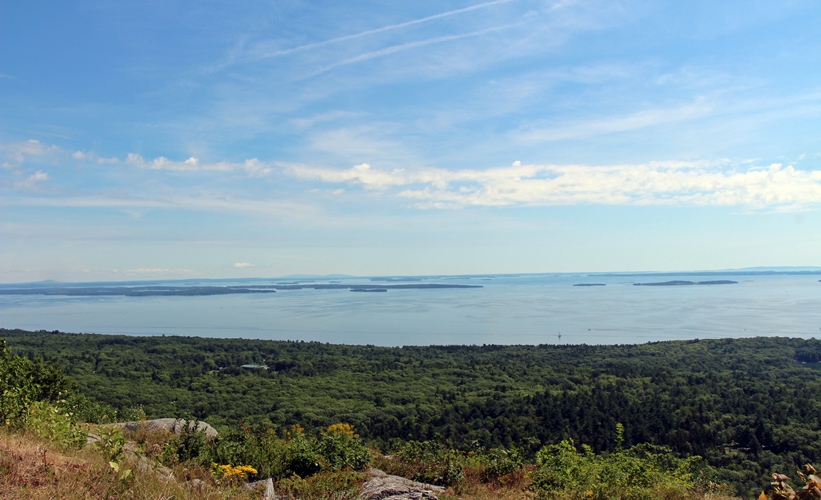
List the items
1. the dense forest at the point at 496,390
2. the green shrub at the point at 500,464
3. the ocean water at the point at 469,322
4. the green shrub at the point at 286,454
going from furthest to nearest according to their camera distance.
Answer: the ocean water at the point at 469,322, the dense forest at the point at 496,390, the green shrub at the point at 500,464, the green shrub at the point at 286,454

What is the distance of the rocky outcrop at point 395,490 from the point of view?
5.54 metres

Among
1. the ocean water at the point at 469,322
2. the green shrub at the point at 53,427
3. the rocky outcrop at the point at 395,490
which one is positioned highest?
the green shrub at the point at 53,427

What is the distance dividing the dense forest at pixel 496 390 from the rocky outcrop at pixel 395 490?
311 centimetres

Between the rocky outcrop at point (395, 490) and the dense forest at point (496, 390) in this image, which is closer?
the rocky outcrop at point (395, 490)

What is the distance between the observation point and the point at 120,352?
4553 cm

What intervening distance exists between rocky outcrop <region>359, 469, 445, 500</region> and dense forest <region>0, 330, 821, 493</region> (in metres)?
3.11

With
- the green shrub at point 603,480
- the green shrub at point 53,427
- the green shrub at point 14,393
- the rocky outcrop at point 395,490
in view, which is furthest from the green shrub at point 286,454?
the green shrub at point 603,480

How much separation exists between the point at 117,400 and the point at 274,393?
8495 millimetres

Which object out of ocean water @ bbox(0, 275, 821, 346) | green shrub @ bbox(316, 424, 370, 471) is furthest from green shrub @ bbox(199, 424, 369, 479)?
ocean water @ bbox(0, 275, 821, 346)

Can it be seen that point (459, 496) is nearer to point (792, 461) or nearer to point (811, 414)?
point (792, 461)

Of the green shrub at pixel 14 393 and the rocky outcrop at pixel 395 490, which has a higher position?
the green shrub at pixel 14 393

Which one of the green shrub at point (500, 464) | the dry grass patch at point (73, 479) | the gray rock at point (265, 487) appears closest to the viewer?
the dry grass patch at point (73, 479)

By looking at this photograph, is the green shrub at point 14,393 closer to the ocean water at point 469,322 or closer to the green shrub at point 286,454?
the green shrub at point 286,454

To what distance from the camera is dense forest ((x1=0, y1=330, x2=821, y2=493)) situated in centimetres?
2022
